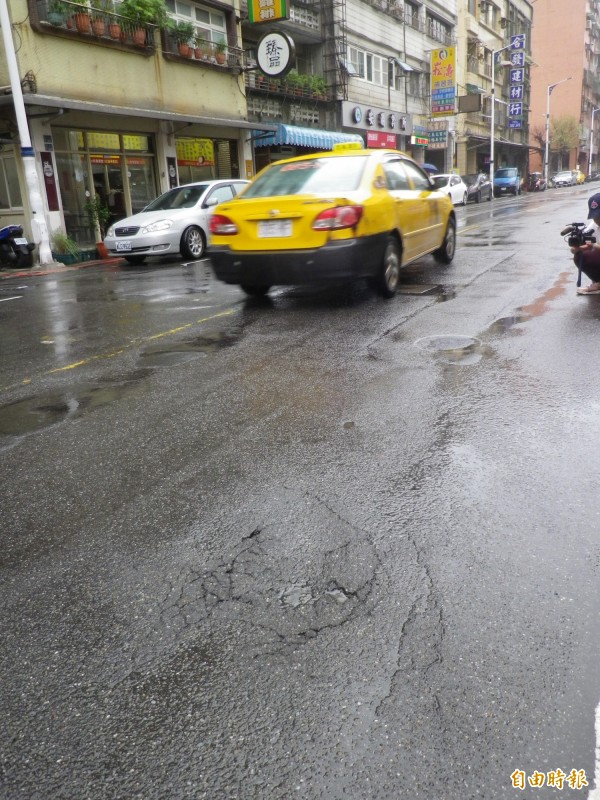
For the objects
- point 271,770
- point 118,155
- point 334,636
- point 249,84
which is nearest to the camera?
point 271,770

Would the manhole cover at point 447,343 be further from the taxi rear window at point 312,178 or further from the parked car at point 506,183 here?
the parked car at point 506,183

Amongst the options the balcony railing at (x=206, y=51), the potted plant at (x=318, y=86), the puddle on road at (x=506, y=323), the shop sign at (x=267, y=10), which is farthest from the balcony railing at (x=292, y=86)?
the puddle on road at (x=506, y=323)

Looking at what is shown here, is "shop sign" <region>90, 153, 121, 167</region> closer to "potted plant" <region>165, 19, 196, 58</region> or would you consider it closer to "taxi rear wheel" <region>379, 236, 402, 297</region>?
"potted plant" <region>165, 19, 196, 58</region>

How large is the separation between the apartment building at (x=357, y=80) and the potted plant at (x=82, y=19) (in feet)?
27.2

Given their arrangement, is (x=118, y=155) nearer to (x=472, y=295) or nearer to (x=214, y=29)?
(x=214, y=29)

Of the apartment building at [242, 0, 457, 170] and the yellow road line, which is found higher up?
the apartment building at [242, 0, 457, 170]

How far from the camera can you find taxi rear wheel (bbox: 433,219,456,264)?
11523 millimetres

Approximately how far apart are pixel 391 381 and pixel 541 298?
3871mm

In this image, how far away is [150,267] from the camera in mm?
15023

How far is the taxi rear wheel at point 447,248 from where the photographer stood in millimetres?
11523

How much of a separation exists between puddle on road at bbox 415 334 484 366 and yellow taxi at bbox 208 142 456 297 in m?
1.70

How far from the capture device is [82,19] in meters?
18.3

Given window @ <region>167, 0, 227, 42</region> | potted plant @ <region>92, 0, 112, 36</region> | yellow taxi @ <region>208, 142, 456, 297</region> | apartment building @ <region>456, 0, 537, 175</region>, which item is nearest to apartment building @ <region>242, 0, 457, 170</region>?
window @ <region>167, 0, 227, 42</region>

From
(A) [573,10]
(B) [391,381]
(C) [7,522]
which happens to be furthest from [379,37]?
(A) [573,10]
